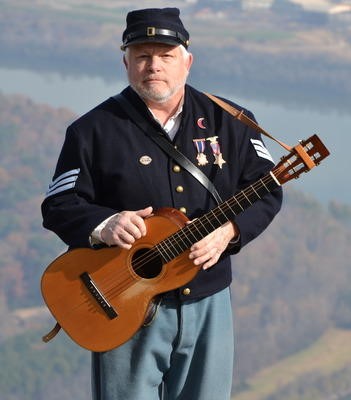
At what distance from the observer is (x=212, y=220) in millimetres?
4621

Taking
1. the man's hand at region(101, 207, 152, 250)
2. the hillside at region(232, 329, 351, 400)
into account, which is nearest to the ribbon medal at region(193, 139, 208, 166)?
the man's hand at region(101, 207, 152, 250)

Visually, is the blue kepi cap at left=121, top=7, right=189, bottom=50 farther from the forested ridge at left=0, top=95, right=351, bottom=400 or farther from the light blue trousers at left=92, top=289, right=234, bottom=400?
the forested ridge at left=0, top=95, right=351, bottom=400

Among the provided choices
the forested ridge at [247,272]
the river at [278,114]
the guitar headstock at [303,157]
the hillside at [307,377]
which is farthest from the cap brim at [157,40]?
the river at [278,114]

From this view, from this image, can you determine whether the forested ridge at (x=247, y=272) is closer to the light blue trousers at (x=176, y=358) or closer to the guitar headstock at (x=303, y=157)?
the light blue trousers at (x=176, y=358)

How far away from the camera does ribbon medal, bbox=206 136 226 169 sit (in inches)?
188

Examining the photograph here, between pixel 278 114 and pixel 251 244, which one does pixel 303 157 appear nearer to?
pixel 251 244

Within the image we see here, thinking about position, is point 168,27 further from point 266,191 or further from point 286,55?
point 286,55

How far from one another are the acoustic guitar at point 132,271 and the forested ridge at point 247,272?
271ft

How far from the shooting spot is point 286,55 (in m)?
158

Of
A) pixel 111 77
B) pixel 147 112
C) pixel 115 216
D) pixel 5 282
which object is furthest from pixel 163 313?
pixel 111 77

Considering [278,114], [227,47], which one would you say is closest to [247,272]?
[278,114]

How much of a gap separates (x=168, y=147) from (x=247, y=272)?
344 feet

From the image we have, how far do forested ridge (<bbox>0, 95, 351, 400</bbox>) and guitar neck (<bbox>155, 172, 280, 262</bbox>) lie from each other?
272 ft

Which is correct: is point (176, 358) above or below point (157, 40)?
below
